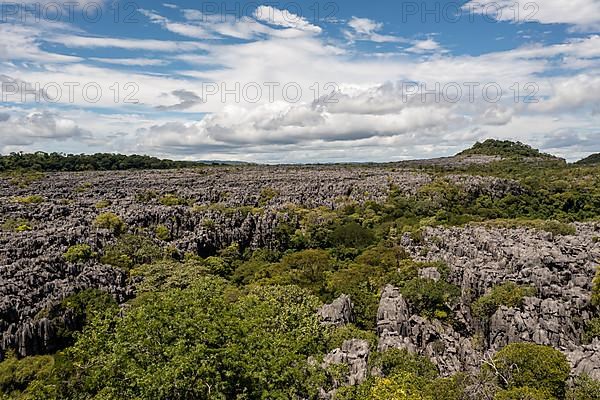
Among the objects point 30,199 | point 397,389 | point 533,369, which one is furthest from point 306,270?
point 30,199

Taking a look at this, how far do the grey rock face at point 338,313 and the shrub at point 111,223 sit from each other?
121 feet

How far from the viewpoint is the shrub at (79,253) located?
158ft

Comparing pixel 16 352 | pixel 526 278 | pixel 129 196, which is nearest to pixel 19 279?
pixel 16 352

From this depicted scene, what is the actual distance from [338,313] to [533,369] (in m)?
12.9

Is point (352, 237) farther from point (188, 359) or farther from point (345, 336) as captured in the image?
point (188, 359)

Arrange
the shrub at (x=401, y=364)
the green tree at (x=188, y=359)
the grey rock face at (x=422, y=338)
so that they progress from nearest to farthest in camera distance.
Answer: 1. the green tree at (x=188, y=359)
2. the shrub at (x=401, y=364)
3. the grey rock face at (x=422, y=338)

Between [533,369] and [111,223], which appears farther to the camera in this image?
[111,223]

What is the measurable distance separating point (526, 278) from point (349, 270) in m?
15.7

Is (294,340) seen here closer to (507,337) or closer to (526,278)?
(507,337)

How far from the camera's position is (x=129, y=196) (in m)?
93.6

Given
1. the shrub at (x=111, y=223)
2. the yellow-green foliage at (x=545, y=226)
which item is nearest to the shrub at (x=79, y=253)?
the shrub at (x=111, y=223)

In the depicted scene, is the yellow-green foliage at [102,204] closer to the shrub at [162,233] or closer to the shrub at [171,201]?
the shrub at [171,201]

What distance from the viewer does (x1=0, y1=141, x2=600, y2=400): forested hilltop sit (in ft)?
63.5

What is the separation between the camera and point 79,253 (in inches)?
1941
